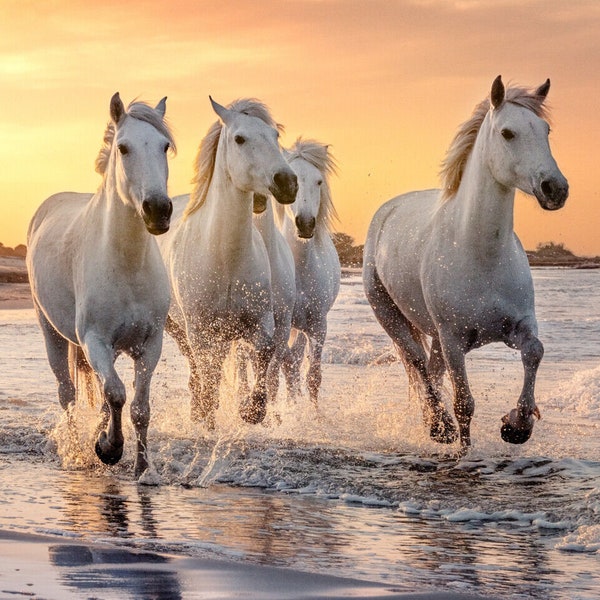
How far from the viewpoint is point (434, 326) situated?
8258 mm

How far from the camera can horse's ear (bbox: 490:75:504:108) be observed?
289 inches

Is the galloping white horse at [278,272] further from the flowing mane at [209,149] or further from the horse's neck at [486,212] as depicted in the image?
the horse's neck at [486,212]

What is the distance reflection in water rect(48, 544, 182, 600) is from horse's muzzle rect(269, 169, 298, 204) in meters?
3.22

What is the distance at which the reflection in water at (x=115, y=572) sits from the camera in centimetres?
394

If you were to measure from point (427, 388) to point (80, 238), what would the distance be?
116 inches

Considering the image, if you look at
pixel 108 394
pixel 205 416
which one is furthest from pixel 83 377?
pixel 108 394

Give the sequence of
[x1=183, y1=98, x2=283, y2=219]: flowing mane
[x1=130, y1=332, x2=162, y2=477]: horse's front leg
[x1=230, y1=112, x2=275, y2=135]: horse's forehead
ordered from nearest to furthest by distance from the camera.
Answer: [x1=130, y1=332, x2=162, y2=477]: horse's front leg < [x1=230, y1=112, x2=275, y2=135]: horse's forehead < [x1=183, y1=98, x2=283, y2=219]: flowing mane

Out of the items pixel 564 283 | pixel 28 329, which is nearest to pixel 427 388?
pixel 28 329

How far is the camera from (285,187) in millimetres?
7363

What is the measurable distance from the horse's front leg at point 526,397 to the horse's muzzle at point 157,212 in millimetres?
2410

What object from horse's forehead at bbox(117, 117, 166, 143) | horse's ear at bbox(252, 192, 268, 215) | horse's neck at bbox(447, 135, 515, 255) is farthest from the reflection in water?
horse's ear at bbox(252, 192, 268, 215)

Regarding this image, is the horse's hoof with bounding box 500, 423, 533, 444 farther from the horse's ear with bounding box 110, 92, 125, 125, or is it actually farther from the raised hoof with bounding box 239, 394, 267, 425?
the horse's ear with bounding box 110, 92, 125, 125

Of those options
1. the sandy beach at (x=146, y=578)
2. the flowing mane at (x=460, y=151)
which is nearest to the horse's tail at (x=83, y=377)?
the flowing mane at (x=460, y=151)

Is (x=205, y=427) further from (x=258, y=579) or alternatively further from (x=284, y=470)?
(x=258, y=579)
